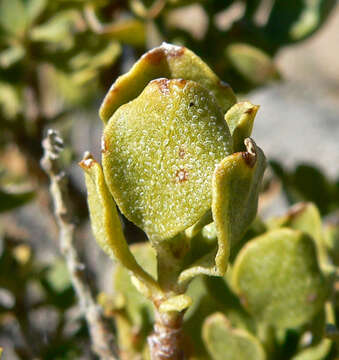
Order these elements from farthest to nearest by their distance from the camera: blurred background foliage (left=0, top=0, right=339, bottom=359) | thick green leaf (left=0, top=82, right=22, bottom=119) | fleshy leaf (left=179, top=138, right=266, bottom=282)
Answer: thick green leaf (left=0, top=82, right=22, bottom=119) < blurred background foliage (left=0, top=0, right=339, bottom=359) < fleshy leaf (left=179, top=138, right=266, bottom=282)

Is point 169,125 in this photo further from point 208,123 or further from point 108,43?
point 108,43

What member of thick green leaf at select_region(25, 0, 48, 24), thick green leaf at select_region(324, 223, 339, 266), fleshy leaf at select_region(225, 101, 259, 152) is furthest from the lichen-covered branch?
thick green leaf at select_region(25, 0, 48, 24)

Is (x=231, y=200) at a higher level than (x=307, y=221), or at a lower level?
higher

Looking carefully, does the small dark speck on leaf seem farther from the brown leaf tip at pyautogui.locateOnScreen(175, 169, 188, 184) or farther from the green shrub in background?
the brown leaf tip at pyautogui.locateOnScreen(175, 169, 188, 184)

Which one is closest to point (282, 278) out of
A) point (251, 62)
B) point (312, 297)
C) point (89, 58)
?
point (312, 297)

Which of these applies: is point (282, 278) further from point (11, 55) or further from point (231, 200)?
point (11, 55)

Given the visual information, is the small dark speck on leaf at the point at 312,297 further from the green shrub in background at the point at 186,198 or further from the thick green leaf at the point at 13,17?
the thick green leaf at the point at 13,17

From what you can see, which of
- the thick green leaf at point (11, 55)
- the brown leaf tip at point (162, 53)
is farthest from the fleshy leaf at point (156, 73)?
the thick green leaf at point (11, 55)

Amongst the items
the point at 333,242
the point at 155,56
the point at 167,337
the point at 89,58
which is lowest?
the point at 333,242

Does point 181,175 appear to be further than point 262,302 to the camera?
No
